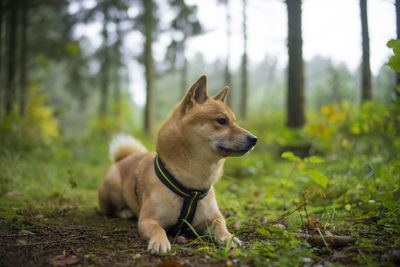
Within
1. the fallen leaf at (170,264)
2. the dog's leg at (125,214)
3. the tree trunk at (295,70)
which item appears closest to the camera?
the fallen leaf at (170,264)

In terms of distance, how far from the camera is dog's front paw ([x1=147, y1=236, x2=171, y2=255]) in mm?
1874

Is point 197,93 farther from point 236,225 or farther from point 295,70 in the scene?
point 295,70

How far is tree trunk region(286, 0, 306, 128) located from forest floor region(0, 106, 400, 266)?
1833 mm

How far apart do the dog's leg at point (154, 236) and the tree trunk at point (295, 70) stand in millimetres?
4081

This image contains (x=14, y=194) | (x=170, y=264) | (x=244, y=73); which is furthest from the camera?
(x=244, y=73)

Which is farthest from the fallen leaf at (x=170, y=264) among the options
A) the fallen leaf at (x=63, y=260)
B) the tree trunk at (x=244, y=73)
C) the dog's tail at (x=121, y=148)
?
the tree trunk at (x=244, y=73)

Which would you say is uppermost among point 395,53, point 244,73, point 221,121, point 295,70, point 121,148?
point 244,73

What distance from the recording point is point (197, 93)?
8.42ft

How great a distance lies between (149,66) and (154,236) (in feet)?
30.7

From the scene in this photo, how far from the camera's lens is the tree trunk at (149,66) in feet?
33.2

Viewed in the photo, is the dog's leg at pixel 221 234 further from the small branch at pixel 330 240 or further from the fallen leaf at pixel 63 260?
the fallen leaf at pixel 63 260

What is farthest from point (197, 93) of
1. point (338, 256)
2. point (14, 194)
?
point (14, 194)

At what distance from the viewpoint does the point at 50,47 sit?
408 inches

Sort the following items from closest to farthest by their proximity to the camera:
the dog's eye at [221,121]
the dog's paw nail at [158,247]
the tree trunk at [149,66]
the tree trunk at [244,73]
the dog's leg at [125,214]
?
the dog's paw nail at [158,247] < the dog's eye at [221,121] < the dog's leg at [125,214] < the tree trunk at [149,66] < the tree trunk at [244,73]
